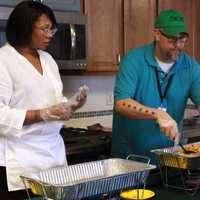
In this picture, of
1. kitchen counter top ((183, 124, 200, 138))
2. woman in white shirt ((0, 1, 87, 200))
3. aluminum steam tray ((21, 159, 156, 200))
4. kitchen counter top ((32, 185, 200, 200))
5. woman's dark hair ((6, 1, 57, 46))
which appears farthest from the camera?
kitchen counter top ((183, 124, 200, 138))

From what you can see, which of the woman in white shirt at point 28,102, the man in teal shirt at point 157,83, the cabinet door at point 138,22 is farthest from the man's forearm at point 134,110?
the cabinet door at point 138,22

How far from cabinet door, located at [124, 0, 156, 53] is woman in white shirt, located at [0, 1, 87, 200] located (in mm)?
1416

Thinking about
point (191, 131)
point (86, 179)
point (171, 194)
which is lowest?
point (191, 131)

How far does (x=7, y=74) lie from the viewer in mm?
1596

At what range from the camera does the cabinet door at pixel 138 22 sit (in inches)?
122

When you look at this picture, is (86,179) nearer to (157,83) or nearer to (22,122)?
(22,122)

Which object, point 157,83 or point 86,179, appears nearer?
point 86,179

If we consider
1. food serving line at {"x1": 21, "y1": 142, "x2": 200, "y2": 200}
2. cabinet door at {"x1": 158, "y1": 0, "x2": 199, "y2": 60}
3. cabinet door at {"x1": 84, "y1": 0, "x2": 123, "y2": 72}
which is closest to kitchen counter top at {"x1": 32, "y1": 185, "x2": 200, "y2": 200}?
food serving line at {"x1": 21, "y1": 142, "x2": 200, "y2": 200}

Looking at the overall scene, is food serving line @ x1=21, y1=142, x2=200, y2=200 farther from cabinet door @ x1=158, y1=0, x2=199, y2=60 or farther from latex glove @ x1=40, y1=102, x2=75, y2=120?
cabinet door @ x1=158, y1=0, x2=199, y2=60

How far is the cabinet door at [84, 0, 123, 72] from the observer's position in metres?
2.86

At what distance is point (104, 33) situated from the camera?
295 centimetres

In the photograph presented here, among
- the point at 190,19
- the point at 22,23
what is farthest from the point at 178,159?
the point at 190,19

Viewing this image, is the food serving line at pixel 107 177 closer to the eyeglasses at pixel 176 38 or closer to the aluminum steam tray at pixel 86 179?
the aluminum steam tray at pixel 86 179

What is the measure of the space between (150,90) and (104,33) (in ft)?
3.43
